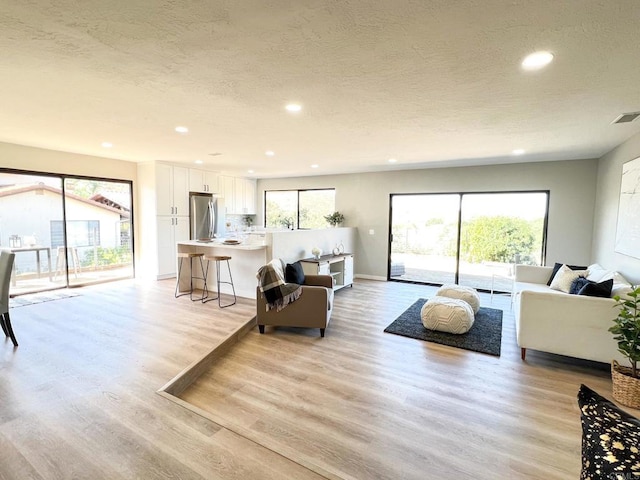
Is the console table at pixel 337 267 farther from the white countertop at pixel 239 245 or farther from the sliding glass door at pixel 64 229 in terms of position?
the sliding glass door at pixel 64 229

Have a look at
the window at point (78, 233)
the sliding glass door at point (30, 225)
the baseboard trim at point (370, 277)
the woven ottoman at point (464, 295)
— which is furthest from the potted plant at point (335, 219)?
the sliding glass door at point (30, 225)

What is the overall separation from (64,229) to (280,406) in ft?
18.8

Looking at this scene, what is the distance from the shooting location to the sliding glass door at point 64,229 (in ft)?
17.1

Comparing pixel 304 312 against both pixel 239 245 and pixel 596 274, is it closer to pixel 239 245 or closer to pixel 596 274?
pixel 239 245

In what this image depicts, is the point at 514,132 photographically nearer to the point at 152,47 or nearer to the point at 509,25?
the point at 509,25

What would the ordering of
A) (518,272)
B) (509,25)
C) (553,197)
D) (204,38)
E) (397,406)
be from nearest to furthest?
(509,25), (204,38), (397,406), (518,272), (553,197)

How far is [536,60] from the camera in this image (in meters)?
2.09

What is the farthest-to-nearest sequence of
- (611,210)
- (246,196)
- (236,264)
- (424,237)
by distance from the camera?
(246,196) → (424,237) → (236,264) → (611,210)

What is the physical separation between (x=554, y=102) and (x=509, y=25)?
5.26 feet

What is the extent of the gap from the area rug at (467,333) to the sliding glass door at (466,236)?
1499 mm

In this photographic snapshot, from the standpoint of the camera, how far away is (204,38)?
6.20 ft

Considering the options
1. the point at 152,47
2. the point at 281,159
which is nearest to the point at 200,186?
the point at 281,159

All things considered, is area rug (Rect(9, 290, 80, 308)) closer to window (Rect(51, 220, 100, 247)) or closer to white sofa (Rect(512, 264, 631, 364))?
window (Rect(51, 220, 100, 247))

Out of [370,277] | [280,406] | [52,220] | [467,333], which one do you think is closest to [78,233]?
[52,220]
